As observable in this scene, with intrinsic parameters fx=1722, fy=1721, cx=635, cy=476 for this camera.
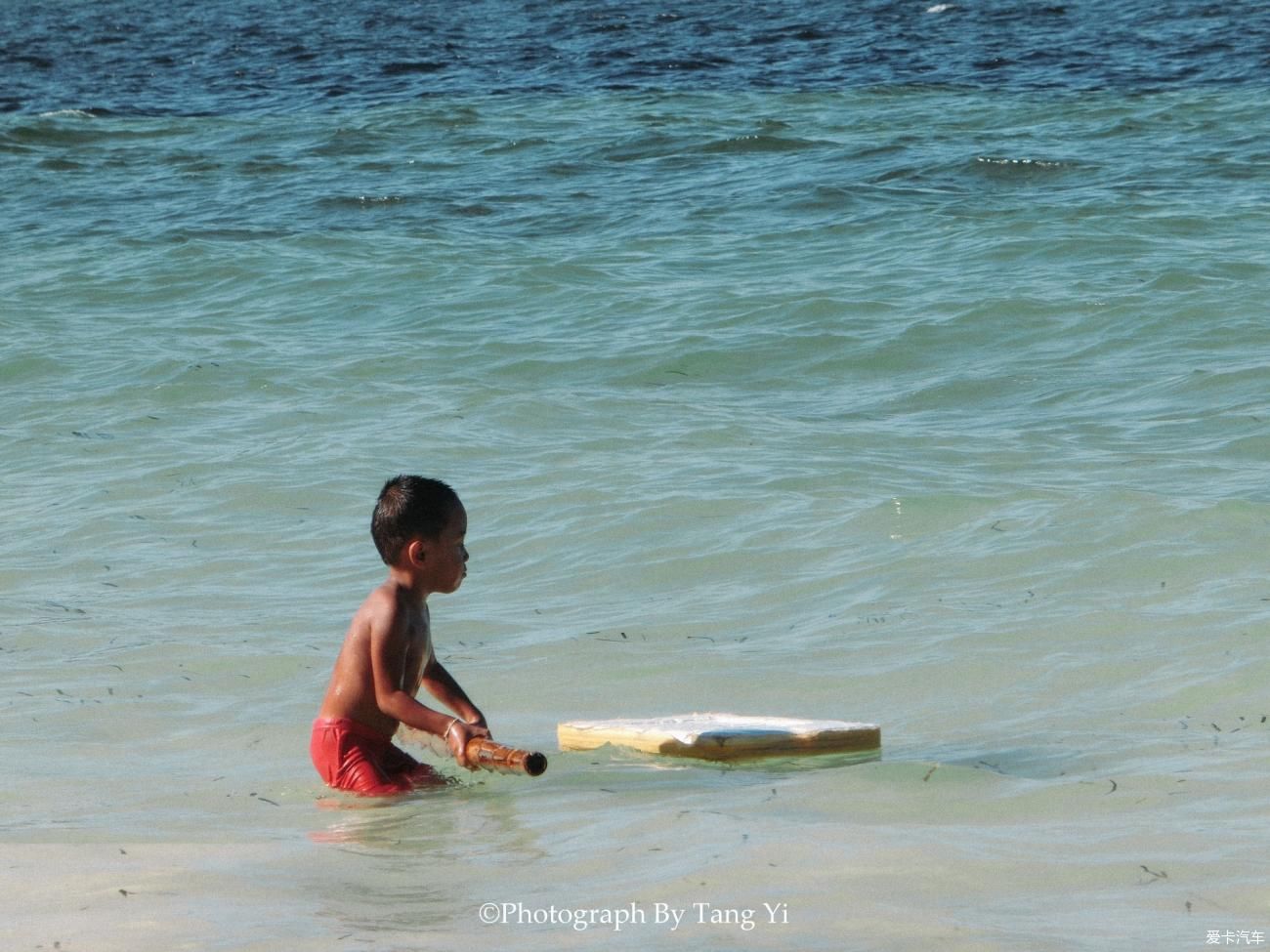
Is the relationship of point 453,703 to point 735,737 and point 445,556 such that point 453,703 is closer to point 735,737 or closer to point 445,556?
point 445,556

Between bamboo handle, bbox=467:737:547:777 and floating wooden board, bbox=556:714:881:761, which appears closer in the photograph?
bamboo handle, bbox=467:737:547:777

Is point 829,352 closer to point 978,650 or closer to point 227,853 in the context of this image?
point 978,650

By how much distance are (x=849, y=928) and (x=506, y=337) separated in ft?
27.3

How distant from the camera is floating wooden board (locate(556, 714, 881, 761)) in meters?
4.66

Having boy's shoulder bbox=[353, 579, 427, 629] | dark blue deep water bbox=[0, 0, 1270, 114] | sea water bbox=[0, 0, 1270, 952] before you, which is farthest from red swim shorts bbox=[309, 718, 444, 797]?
dark blue deep water bbox=[0, 0, 1270, 114]

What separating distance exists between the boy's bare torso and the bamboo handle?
1.41 ft

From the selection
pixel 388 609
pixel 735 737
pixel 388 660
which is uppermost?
pixel 388 609

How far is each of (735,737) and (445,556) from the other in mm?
932

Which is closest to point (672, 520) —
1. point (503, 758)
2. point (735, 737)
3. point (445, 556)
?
point (735, 737)

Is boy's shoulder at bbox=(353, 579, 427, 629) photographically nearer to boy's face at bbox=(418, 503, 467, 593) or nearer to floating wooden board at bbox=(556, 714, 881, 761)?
boy's face at bbox=(418, 503, 467, 593)

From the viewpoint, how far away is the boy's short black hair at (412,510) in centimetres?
453

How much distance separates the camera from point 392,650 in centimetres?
460

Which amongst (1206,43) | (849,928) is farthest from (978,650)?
(1206,43)

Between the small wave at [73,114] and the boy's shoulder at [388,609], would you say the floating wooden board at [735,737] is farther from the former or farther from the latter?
the small wave at [73,114]
